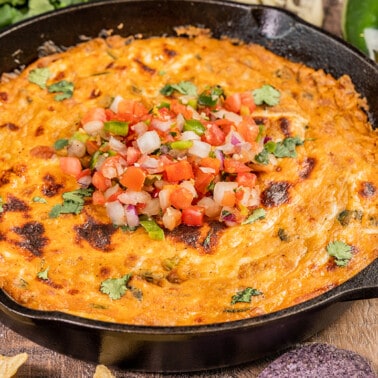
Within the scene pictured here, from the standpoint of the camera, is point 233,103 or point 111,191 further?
point 233,103

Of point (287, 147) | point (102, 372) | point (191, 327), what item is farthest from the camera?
point (287, 147)

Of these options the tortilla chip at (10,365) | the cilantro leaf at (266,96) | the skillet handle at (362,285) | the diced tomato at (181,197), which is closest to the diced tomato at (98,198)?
the diced tomato at (181,197)

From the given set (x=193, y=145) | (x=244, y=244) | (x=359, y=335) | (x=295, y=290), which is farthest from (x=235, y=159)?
(x=359, y=335)

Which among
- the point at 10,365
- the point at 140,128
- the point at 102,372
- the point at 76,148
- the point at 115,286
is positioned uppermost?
the point at 140,128

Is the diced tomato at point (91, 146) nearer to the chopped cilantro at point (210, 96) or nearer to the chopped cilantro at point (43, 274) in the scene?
the chopped cilantro at point (210, 96)

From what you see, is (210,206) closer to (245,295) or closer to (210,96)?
(245,295)

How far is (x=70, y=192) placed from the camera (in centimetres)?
489

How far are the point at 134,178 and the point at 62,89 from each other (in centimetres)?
128

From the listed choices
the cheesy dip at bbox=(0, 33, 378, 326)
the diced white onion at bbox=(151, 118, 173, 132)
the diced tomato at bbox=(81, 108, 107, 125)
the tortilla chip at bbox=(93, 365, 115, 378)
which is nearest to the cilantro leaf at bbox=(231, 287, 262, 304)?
the cheesy dip at bbox=(0, 33, 378, 326)

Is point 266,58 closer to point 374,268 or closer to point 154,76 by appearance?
point 154,76

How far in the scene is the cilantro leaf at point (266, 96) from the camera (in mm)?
5504

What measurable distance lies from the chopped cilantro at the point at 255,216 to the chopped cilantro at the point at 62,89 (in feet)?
5.68

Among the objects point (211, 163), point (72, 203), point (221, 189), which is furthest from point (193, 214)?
point (72, 203)

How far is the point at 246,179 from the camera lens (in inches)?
190
